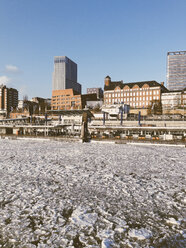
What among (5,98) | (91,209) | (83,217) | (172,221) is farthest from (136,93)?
(5,98)

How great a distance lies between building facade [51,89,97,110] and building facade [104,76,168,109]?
21.9m

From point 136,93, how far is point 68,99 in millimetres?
57598

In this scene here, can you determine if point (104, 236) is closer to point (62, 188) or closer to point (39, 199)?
point (39, 199)

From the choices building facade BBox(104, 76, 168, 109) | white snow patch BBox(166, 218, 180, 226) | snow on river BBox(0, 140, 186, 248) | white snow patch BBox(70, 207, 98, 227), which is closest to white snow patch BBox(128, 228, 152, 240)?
snow on river BBox(0, 140, 186, 248)

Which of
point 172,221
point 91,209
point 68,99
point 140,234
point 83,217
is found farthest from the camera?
point 68,99

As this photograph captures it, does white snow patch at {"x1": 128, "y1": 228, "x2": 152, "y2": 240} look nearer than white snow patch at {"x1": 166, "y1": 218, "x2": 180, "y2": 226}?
Yes

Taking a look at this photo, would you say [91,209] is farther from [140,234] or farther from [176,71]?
[176,71]

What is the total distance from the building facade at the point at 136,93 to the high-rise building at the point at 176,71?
41.1 meters

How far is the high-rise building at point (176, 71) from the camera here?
6152 inches

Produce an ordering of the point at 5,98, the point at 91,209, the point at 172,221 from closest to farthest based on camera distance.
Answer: the point at 172,221 → the point at 91,209 → the point at 5,98

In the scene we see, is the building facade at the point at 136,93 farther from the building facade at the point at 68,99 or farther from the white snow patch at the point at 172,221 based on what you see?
the white snow patch at the point at 172,221

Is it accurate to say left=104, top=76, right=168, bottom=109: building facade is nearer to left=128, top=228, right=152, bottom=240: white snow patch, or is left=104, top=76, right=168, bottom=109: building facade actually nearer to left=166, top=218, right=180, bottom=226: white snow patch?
left=166, top=218, right=180, bottom=226: white snow patch

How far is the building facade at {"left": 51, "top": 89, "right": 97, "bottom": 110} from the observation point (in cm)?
14409

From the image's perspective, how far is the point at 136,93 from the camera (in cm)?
12106
